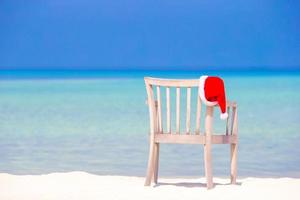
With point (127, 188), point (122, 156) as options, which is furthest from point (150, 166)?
point (122, 156)

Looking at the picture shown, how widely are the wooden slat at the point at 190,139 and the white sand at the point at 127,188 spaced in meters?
0.24

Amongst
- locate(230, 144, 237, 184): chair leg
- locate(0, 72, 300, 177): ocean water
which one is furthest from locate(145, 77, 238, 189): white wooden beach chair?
locate(0, 72, 300, 177): ocean water

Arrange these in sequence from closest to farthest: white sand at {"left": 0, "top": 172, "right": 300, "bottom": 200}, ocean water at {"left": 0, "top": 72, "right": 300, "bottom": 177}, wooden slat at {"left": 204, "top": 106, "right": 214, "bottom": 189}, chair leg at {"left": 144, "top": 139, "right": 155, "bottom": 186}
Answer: white sand at {"left": 0, "top": 172, "right": 300, "bottom": 200} → wooden slat at {"left": 204, "top": 106, "right": 214, "bottom": 189} → chair leg at {"left": 144, "top": 139, "right": 155, "bottom": 186} → ocean water at {"left": 0, "top": 72, "right": 300, "bottom": 177}

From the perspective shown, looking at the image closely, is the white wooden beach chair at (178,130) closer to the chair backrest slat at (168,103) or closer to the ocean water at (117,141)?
the chair backrest slat at (168,103)

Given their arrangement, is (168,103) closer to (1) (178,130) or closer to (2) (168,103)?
(2) (168,103)

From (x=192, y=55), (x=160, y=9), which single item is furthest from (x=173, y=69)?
(x=160, y=9)

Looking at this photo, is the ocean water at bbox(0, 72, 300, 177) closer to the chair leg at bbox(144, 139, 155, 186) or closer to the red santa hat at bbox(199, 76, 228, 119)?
the chair leg at bbox(144, 139, 155, 186)

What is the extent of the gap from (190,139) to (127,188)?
1.35 ft

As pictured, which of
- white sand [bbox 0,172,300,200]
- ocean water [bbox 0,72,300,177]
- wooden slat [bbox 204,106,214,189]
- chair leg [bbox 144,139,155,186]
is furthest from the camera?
ocean water [bbox 0,72,300,177]

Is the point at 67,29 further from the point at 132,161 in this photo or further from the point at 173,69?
the point at 132,161

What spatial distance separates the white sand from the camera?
4607mm

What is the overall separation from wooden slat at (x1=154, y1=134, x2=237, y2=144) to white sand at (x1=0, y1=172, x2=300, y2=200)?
236 millimetres

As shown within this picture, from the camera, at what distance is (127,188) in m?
4.88

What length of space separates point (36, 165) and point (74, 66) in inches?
1044
